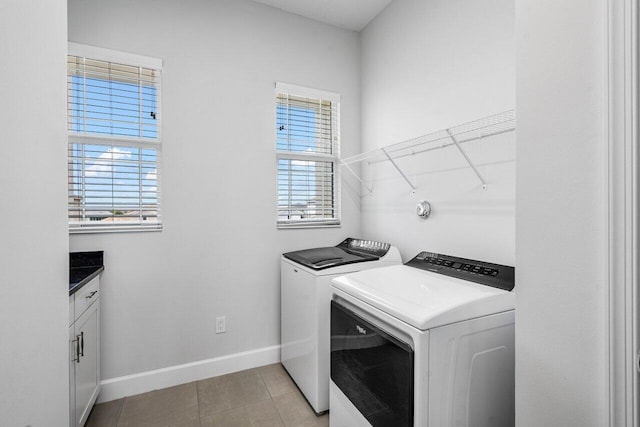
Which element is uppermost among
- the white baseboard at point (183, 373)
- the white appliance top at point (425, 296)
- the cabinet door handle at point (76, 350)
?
the white appliance top at point (425, 296)

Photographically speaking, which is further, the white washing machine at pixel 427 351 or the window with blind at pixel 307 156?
the window with blind at pixel 307 156

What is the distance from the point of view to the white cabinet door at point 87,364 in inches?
60.0

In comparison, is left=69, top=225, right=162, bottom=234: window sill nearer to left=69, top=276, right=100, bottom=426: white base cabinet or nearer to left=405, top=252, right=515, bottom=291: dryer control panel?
left=69, top=276, right=100, bottom=426: white base cabinet

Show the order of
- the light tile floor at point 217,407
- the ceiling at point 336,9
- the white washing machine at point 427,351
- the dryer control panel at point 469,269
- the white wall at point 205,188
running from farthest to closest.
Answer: the ceiling at point 336,9
the white wall at point 205,188
the light tile floor at point 217,407
the dryer control panel at point 469,269
the white washing machine at point 427,351

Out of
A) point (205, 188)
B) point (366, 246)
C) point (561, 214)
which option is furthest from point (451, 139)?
point (205, 188)

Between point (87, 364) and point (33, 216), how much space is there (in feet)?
4.19

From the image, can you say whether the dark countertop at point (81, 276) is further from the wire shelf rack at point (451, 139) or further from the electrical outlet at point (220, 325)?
the wire shelf rack at point (451, 139)

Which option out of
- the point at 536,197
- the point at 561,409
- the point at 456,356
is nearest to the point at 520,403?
the point at 561,409

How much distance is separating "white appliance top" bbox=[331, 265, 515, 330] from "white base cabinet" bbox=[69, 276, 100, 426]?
130 centimetres

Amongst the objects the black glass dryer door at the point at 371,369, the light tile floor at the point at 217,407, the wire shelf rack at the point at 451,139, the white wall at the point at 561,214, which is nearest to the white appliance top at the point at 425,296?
the black glass dryer door at the point at 371,369

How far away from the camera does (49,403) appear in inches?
36.2

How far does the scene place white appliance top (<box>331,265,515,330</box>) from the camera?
1112 mm

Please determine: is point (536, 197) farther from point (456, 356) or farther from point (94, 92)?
point (94, 92)

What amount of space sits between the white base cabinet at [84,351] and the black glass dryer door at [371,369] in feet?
4.13
